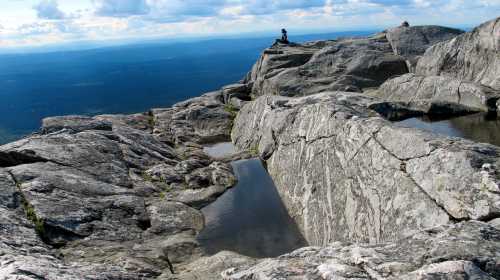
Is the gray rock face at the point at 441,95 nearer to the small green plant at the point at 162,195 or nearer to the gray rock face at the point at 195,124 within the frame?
the gray rock face at the point at 195,124

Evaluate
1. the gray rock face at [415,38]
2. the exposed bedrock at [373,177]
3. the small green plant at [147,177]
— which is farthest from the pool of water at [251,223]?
the gray rock face at [415,38]

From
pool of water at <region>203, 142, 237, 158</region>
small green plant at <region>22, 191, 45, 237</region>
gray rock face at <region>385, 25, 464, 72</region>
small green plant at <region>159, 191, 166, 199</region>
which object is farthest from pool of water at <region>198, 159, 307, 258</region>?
gray rock face at <region>385, 25, 464, 72</region>

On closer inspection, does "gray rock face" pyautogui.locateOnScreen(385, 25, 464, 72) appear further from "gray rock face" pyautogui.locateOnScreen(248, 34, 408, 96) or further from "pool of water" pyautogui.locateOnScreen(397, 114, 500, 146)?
A: "pool of water" pyautogui.locateOnScreen(397, 114, 500, 146)

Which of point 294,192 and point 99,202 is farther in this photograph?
point 294,192

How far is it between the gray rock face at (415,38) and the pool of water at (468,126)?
24.0 meters

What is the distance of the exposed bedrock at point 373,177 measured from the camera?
1550 centimetres

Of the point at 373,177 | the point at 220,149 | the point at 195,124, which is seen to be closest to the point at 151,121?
the point at 195,124

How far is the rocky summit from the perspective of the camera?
11289 millimetres

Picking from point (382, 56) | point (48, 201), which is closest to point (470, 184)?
point (48, 201)

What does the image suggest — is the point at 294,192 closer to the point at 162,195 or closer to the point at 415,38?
the point at 162,195

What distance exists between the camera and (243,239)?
75.1 feet

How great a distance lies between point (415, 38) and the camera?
65375 mm

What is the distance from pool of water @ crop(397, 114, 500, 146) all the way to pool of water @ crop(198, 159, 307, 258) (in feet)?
43.3

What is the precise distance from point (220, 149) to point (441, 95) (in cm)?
2343
